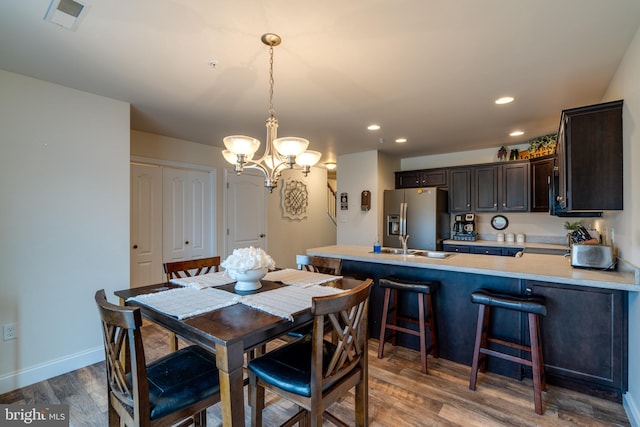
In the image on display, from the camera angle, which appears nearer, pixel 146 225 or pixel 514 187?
pixel 146 225

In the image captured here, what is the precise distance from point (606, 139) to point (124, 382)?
3302mm

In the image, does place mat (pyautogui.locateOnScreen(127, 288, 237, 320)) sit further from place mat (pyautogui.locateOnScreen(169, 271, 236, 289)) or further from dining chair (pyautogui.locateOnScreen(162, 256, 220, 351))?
dining chair (pyautogui.locateOnScreen(162, 256, 220, 351))

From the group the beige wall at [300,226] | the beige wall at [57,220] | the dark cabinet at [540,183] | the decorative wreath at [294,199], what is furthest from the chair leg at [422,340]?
the decorative wreath at [294,199]

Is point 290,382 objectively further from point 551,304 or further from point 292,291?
point 551,304

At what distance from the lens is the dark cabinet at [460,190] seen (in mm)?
4809

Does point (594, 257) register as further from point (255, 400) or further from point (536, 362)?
point (255, 400)

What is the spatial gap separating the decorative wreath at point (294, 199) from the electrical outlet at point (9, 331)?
3.87 metres

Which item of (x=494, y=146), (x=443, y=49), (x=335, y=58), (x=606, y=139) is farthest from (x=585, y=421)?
(x=494, y=146)

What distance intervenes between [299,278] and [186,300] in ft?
2.67

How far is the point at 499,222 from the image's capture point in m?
4.86

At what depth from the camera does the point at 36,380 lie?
235 cm

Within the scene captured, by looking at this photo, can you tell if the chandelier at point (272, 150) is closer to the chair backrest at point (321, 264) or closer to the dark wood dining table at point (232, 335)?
the chair backrest at point (321, 264)

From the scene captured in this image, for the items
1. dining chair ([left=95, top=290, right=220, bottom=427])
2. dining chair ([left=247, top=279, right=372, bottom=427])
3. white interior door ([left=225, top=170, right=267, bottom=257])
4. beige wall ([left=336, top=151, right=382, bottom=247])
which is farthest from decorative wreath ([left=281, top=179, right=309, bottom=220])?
dining chair ([left=95, top=290, right=220, bottom=427])

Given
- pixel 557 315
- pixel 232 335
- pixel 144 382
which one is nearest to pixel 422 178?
pixel 557 315
